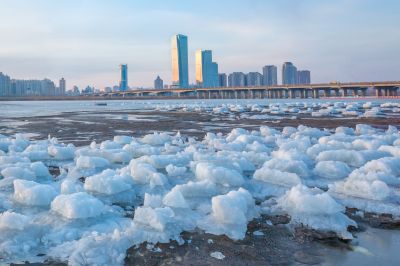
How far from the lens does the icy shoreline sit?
16.0 ft

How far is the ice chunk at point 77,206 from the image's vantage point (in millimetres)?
5572

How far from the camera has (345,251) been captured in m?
4.58

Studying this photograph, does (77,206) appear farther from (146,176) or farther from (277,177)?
(277,177)

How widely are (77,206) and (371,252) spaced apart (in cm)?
370

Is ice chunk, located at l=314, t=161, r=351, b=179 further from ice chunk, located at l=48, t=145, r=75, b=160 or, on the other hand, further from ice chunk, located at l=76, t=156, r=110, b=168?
ice chunk, located at l=48, t=145, r=75, b=160

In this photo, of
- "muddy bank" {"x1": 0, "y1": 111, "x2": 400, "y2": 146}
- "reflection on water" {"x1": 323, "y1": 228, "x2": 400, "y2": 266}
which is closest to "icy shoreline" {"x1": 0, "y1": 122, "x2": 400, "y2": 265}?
"reflection on water" {"x1": 323, "y1": 228, "x2": 400, "y2": 266}

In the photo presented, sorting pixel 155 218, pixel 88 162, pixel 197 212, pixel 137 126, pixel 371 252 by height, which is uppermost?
pixel 137 126

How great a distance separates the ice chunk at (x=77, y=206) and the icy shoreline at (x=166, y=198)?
1 cm

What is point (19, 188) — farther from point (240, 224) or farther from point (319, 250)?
point (319, 250)

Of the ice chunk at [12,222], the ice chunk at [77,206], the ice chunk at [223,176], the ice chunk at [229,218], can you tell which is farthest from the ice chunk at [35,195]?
the ice chunk at [223,176]

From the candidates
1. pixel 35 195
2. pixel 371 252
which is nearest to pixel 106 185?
pixel 35 195

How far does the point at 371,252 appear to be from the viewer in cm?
452

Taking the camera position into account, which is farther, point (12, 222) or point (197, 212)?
point (197, 212)

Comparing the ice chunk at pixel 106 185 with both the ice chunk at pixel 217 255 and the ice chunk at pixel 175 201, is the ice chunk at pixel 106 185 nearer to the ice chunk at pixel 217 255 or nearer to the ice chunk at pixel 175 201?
the ice chunk at pixel 175 201
